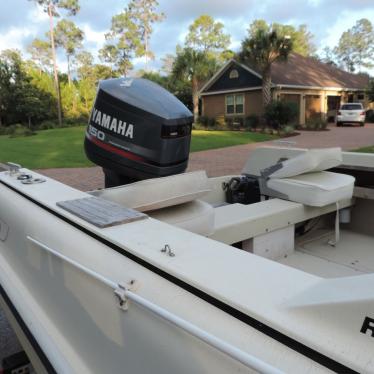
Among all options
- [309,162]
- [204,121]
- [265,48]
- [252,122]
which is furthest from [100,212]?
[204,121]

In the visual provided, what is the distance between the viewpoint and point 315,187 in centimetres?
219

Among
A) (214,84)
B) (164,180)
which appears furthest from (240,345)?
(214,84)

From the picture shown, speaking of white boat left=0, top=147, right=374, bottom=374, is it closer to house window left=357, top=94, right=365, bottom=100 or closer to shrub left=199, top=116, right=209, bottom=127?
shrub left=199, top=116, right=209, bottom=127

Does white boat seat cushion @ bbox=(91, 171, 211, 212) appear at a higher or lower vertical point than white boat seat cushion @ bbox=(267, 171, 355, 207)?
higher

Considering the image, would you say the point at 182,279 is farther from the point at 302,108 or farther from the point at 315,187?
the point at 302,108

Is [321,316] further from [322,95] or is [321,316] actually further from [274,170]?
[322,95]

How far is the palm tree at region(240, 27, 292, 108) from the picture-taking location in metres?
19.9

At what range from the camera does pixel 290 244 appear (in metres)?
2.22

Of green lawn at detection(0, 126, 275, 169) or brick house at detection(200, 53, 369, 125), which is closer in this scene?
green lawn at detection(0, 126, 275, 169)

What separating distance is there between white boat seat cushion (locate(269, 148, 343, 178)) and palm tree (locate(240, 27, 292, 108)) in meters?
19.2

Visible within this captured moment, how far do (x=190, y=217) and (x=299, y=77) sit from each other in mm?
26672

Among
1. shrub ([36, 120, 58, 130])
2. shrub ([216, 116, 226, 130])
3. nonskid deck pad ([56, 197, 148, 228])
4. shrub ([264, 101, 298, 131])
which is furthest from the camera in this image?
shrub ([36, 120, 58, 130])

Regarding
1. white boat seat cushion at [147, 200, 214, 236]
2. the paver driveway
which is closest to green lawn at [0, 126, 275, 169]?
the paver driveway

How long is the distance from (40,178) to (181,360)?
157cm
